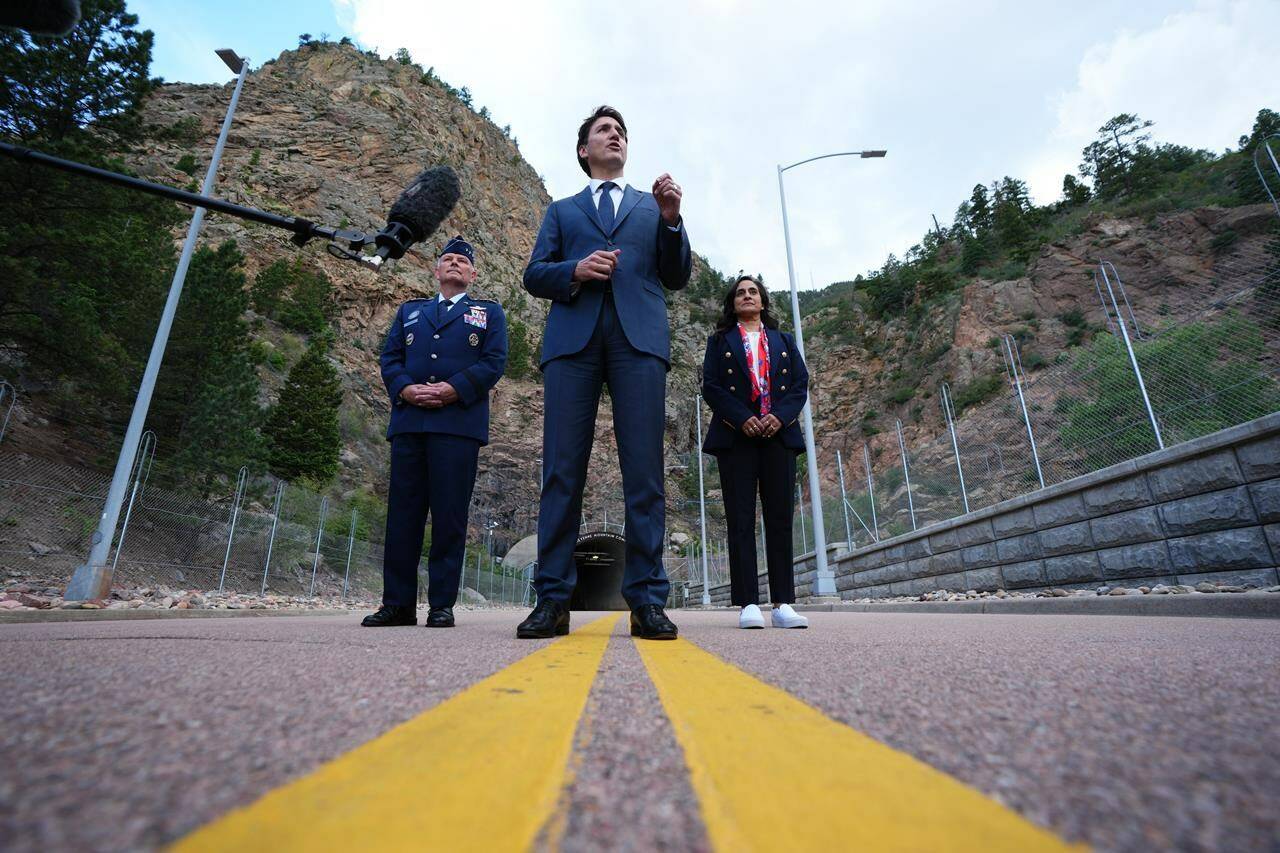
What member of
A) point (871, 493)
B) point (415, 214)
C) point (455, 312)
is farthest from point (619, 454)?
point (871, 493)

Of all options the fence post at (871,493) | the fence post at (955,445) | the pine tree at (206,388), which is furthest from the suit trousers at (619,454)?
the pine tree at (206,388)

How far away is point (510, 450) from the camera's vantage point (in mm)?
36125

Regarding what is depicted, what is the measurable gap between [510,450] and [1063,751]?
36444 mm

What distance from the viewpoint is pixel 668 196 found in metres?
2.55

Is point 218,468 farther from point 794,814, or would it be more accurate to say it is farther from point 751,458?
point 794,814

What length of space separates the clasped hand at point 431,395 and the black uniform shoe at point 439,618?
110 cm

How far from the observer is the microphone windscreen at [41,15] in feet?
6.72

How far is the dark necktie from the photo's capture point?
2848mm

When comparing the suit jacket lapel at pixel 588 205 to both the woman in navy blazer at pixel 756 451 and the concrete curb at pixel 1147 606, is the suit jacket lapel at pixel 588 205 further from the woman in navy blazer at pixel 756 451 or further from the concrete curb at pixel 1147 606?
the concrete curb at pixel 1147 606

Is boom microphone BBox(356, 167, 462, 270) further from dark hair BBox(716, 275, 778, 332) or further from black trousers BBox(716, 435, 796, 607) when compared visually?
black trousers BBox(716, 435, 796, 607)

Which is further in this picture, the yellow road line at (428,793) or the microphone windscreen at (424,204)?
the microphone windscreen at (424,204)

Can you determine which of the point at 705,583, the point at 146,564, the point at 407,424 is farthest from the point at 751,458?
the point at 705,583

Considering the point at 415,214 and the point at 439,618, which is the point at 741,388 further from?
the point at 439,618

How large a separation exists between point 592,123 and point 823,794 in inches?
126
